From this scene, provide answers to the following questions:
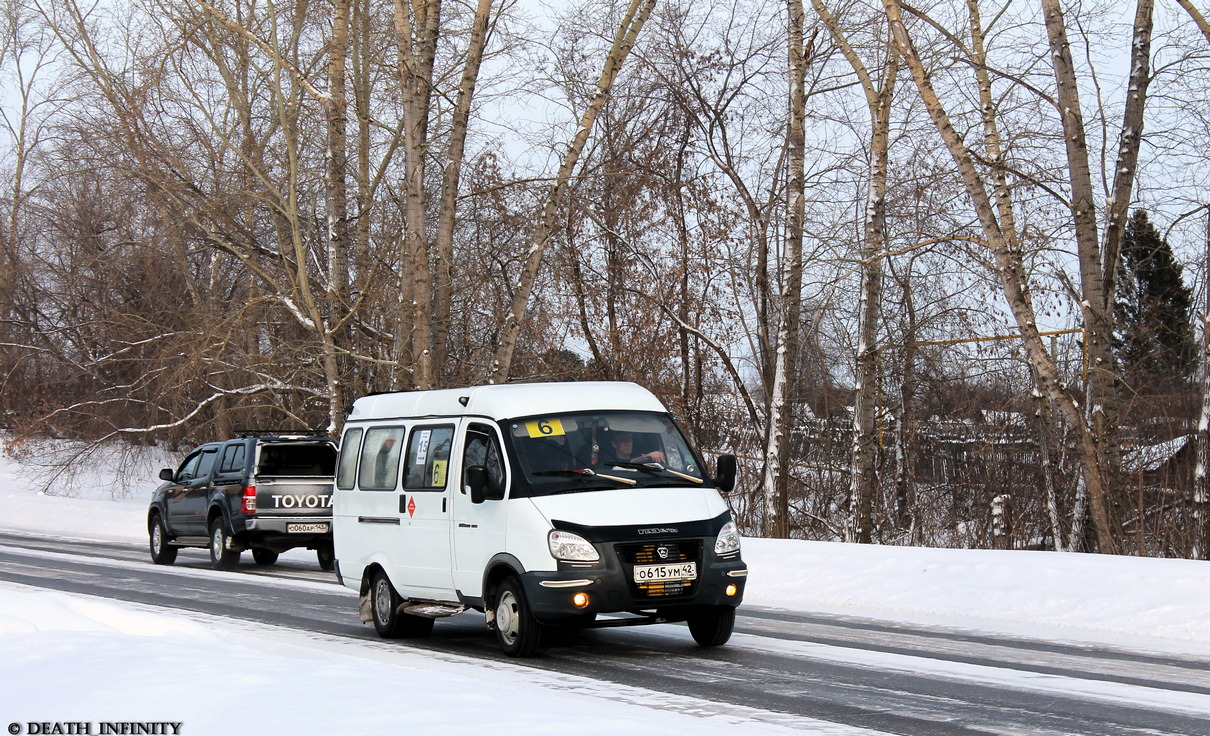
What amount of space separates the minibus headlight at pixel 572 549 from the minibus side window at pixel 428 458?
1.77 metres

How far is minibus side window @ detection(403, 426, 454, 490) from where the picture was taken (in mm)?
11047

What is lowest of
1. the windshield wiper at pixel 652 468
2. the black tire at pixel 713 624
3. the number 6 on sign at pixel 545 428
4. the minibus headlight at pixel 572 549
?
the black tire at pixel 713 624

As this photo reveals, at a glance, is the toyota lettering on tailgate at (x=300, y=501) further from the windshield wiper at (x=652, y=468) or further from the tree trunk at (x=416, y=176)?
the windshield wiper at (x=652, y=468)

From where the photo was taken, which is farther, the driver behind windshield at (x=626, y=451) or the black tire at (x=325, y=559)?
the black tire at (x=325, y=559)

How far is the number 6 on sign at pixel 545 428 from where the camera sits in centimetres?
1045

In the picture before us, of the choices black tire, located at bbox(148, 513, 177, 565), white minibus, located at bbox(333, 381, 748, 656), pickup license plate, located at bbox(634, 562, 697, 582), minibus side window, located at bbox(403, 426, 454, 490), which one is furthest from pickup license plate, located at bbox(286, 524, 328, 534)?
pickup license plate, located at bbox(634, 562, 697, 582)

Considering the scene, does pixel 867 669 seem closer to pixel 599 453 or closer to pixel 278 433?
pixel 599 453

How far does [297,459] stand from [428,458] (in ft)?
29.5

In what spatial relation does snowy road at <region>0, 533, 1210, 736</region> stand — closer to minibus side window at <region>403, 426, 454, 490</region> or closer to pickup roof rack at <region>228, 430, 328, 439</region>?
minibus side window at <region>403, 426, 454, 490</region>

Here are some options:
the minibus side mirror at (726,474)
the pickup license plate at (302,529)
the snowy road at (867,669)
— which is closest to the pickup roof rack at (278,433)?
the pickup license plate at (302,529)

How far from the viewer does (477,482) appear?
1012cm

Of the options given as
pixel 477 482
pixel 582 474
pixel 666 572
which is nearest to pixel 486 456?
pixel 477 482

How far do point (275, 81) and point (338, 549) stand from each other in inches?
550

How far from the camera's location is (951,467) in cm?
1988
